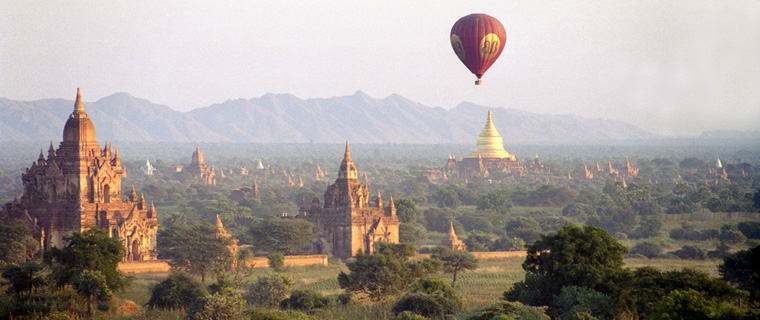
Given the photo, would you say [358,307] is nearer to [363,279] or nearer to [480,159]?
[363,279]

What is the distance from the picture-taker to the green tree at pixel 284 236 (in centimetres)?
5747

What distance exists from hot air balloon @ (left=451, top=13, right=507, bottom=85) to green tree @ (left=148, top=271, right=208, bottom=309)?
21899mm

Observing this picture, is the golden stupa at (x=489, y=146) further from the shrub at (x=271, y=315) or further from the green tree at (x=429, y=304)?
the shrub at (x=271, y=315)

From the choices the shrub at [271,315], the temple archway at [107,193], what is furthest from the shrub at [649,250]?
the temple archway at [107,193]

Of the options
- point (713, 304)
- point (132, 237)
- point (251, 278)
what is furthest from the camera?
point (132, 237)

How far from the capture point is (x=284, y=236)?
189ft

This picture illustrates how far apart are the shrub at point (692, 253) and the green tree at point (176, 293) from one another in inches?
1225

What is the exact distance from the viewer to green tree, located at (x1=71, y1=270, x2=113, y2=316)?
37.5 m

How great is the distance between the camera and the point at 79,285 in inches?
1481

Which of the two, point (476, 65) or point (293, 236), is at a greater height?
point (476, 65)

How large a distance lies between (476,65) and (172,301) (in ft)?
81.0

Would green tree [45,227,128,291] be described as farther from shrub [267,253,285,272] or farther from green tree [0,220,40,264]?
shrub [267,253,285,272]

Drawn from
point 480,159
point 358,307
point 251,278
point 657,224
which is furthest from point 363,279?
point 480,159

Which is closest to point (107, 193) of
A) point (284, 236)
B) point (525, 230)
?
point (284, 236)
